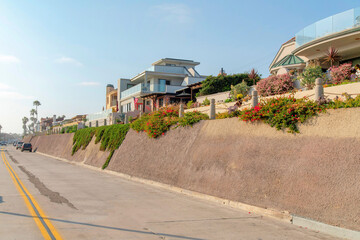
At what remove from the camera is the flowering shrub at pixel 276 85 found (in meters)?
18.2

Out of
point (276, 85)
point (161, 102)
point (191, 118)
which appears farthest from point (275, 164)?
point (161, 102)

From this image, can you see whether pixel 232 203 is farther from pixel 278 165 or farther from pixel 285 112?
pixel 285 112

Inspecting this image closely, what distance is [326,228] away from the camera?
27.0ft

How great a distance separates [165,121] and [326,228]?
40.6 ft

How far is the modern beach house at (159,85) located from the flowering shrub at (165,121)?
59.1 feet

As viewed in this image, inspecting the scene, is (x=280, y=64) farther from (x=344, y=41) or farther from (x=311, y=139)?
(x=311, y=139)

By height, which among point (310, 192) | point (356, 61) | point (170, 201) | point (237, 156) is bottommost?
point (170, 201)

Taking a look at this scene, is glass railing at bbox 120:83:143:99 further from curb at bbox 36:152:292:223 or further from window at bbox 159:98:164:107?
curb at bbox 36:152:292:223

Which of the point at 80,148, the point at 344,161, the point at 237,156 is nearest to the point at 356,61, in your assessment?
the point at 237,156

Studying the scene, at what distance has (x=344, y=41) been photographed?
67.3 feet

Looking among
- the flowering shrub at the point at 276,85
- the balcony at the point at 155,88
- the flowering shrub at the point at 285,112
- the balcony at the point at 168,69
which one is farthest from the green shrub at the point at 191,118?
the balcony at the point at 168,69

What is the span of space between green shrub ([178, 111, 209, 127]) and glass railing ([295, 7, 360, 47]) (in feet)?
34.6

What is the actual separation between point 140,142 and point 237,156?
33.9 feet

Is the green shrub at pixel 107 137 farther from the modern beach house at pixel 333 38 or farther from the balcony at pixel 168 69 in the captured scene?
the balcony at pixel 168 69
